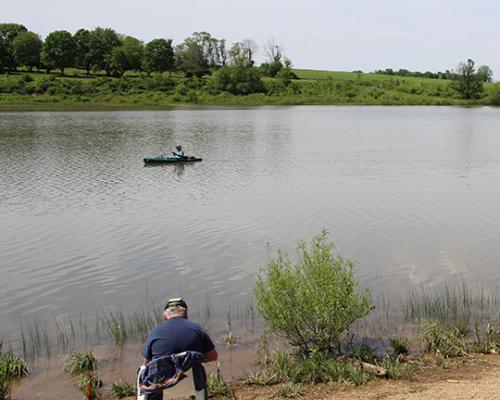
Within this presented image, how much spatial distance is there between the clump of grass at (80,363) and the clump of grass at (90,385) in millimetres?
376

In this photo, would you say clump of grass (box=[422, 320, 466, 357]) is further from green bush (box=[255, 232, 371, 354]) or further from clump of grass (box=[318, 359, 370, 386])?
clump of grass (box=[318, 359, 370, 386])

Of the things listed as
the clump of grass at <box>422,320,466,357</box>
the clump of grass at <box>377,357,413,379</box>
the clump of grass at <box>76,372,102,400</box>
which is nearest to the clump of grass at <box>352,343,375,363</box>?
the clump of grass at <box>377,357,413,379</box>

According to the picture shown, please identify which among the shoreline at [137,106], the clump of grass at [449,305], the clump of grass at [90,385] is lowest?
the clump of grass at [90,385]

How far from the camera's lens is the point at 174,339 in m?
7.90

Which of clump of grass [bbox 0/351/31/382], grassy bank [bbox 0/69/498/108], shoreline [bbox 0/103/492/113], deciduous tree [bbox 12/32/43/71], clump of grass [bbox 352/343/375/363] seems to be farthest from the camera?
deciduous tree [bbox 12/32/43/71]

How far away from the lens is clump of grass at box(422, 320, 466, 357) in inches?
455

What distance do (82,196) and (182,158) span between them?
11.7 metres

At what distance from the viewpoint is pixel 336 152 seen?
149 feet

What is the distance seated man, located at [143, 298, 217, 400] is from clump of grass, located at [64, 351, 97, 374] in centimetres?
399

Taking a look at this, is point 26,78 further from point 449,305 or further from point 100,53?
point 449,305

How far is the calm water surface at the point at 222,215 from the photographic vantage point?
16.5m

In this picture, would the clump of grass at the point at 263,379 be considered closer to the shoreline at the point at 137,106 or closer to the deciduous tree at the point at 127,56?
the shoreline at the point at 137,106

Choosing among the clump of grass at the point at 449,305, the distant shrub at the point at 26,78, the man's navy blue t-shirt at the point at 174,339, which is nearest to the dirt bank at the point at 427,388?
the man's navy blue t-shirt at the point at 174,339

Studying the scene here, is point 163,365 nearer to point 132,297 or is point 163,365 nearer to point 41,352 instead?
point 41,352
